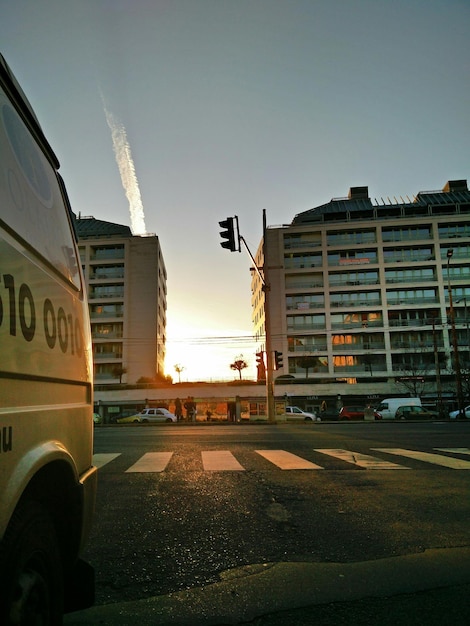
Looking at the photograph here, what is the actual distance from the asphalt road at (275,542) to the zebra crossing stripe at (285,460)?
21cm

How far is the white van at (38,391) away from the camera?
1.41 meters

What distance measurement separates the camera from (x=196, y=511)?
4566 millimetres

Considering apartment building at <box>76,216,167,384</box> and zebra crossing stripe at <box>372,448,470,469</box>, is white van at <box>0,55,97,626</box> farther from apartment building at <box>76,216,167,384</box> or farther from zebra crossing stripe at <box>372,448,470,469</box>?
apartment building at <box>76,216,167,384</box>

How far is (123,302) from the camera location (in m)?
62.6

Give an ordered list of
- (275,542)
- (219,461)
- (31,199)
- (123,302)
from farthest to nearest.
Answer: (123,302), (219,461), (275,542), (31,199)

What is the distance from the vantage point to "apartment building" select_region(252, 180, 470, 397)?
57156 mm

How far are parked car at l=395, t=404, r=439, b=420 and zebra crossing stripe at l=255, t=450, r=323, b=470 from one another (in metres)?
30.3

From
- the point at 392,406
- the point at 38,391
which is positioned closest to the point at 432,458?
the point at 38,391

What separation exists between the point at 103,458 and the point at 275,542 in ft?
18.2

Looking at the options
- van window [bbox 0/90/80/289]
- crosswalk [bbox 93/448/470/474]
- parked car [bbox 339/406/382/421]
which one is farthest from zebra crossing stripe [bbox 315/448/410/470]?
parked car [bbox 339/406/382/421]

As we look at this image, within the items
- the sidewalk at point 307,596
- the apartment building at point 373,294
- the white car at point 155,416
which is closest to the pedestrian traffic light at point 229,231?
the sidewalk at point 307,596

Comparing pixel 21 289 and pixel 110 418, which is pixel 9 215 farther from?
pixel 110 418

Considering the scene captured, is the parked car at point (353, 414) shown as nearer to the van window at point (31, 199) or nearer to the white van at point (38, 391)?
the white van at point (38, 391)

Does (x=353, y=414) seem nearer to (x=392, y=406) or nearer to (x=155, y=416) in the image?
(x=392, y=406)
